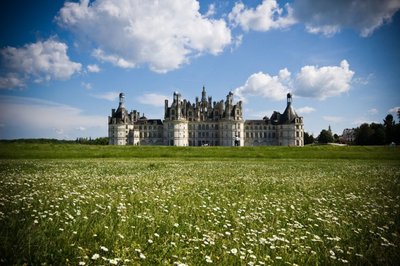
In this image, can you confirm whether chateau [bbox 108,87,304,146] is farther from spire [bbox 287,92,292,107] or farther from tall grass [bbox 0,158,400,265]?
tall grass [bbox 0,158,400,265]

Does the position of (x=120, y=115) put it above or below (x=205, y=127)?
above

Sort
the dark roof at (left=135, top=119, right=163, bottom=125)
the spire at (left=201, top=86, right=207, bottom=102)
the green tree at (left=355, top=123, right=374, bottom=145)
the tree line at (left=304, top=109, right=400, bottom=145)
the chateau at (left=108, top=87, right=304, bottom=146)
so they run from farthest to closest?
the spire at (left=201, top=86, right=207, bottom=102)
the dark roof at (left=135, top=119, right=163, bottom=125)
the chateau at (left=108, top=87, right=304, bottom=146)
the green tree at (left=355, top=123, right=374, bottom=145)
the tree line at (left=304, top=109, right=400, bottom=145)

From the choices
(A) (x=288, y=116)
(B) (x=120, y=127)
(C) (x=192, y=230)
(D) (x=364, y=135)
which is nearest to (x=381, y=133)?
(D) (x=364, y=135)

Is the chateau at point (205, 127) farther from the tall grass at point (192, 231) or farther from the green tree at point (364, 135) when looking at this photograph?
the tall grass at point (192, 231)

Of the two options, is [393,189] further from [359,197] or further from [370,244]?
[370,244]

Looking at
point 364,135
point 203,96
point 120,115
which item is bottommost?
point 364,135

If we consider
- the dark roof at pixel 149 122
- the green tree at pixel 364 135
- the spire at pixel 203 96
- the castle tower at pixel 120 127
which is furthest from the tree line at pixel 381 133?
the castle tower at pixel 120 127

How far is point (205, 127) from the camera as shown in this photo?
138 metres

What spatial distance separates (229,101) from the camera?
13438 cm

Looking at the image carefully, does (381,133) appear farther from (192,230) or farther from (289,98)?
(192,230)

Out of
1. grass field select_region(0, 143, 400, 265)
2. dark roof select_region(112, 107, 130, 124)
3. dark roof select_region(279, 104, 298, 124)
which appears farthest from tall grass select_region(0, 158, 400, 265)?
dark roof select_region(112, 107, 130, 124)

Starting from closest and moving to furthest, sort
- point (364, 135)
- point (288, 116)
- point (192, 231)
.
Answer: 1. point (192, 231)
2. point (364, 135)
3. point (288, 116)

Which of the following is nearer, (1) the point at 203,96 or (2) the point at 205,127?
(2) the point at 205,127

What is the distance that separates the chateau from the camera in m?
132
